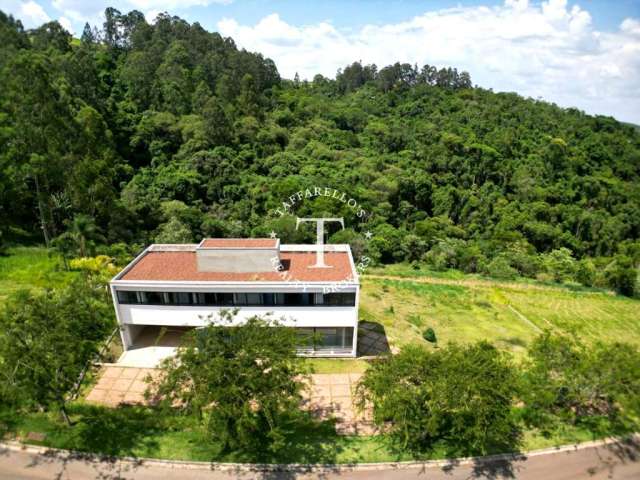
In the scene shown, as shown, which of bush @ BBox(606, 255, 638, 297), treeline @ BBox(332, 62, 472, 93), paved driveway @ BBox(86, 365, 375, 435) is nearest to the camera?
paved driveway @ BBox(86, 365, 375, 435)

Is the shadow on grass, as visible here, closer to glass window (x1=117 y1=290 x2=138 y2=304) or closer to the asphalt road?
the asphalt road

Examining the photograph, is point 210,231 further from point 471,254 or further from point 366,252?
point 471,254

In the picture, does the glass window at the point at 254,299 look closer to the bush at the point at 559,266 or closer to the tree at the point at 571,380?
the tree at the point at 571,380

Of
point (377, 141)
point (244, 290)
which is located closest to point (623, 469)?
point (244, 290)

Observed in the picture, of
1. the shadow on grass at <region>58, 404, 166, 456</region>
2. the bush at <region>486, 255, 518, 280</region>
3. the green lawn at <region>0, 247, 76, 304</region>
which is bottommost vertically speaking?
the bush at <region>486, 255, 518, 280</region>

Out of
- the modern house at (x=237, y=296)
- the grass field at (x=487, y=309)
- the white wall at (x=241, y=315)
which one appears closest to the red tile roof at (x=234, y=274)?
the modern house at (x=237, y=296)

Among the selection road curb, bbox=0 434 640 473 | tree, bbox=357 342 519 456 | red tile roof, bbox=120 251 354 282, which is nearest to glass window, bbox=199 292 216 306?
red tile roof, bbox=120 251 354 282
